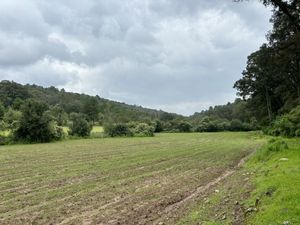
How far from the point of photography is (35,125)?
6638 cm

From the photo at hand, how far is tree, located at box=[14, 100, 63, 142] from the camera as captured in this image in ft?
217

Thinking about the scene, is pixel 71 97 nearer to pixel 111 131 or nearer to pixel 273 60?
pixel 111 131

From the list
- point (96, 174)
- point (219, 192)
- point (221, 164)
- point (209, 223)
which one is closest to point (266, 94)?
point (221, 164)

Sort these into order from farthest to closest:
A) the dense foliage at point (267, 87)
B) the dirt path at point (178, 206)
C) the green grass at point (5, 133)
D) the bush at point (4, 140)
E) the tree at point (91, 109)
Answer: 1. the tree at point (91, 109)
2. the green grass at point (5, 133)
3. the bush at point (4, 140)
4. the dense foliage at point (267, 87)
5. the dirt path at point (178, 206)

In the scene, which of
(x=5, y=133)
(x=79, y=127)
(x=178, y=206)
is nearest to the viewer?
(x=178, y=206)

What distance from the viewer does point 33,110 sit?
67688mm

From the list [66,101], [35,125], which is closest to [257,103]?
[35,125]

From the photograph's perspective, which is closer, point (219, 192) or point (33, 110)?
point (219, 192)

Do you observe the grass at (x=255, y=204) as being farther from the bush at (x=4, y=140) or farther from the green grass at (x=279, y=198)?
the bush at (x=4, y=140)

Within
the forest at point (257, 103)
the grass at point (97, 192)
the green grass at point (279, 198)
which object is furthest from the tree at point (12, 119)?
the green grass at point (279, 198)

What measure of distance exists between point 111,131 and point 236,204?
7782 cm

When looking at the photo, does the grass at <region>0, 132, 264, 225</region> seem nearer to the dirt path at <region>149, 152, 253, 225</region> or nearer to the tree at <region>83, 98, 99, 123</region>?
the dirt path at <region>149, 152, 253, 225</region>

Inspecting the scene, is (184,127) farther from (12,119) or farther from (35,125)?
(35,125)

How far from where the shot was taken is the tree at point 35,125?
66125mm
